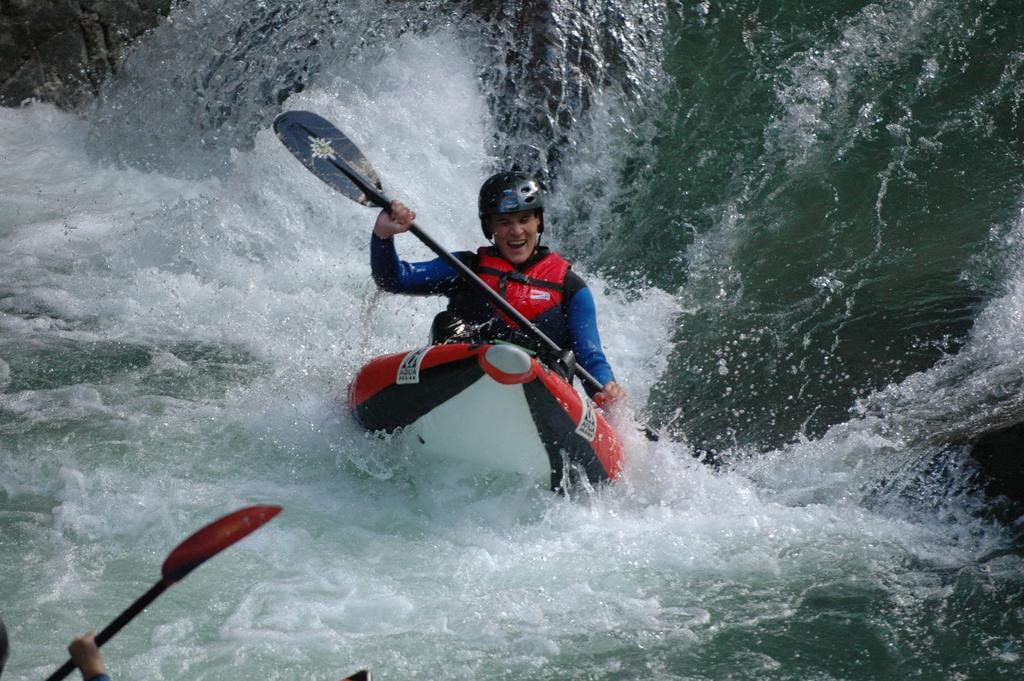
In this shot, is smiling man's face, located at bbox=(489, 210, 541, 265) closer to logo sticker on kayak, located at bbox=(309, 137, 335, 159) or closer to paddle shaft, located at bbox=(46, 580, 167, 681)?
logo sticker on kayak, located at bbox=(309, 137, 335, 159)

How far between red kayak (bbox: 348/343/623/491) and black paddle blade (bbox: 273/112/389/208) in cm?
83

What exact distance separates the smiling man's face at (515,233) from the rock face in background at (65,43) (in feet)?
17.5

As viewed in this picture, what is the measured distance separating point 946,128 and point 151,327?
567cm

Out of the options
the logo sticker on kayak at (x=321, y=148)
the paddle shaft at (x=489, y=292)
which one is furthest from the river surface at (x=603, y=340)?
the logo sticker on kayak at (x=321, y=148)

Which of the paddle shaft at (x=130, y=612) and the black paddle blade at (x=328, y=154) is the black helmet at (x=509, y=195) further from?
the paddle shaft at (x=130, y=612)

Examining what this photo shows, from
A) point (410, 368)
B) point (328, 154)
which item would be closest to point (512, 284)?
point (410, 368)

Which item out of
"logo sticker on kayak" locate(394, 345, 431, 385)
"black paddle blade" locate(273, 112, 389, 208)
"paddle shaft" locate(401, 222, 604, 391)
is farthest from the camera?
"black paddle blade" locate(273, 112, 389, 208)

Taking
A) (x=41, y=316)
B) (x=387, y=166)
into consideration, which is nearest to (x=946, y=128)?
(x=387, y=166)

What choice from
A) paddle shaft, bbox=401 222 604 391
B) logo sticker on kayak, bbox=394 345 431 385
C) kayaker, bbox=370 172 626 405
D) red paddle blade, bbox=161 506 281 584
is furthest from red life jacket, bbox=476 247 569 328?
red paddle blade, bbox=161 506 281 584

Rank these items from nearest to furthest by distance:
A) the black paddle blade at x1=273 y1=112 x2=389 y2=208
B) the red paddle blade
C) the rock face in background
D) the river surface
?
the red paddle blade
the river surface
the black paddle blade at x1=273 y1=112 x2=389 y2=208
the rock face in background

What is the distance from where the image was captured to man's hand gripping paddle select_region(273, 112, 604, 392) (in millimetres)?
5023

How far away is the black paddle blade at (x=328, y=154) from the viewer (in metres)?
5.18

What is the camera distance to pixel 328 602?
13.9 feet

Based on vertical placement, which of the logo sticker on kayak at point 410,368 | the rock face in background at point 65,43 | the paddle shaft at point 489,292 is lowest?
the logo sticker on kayak at point 410,368
